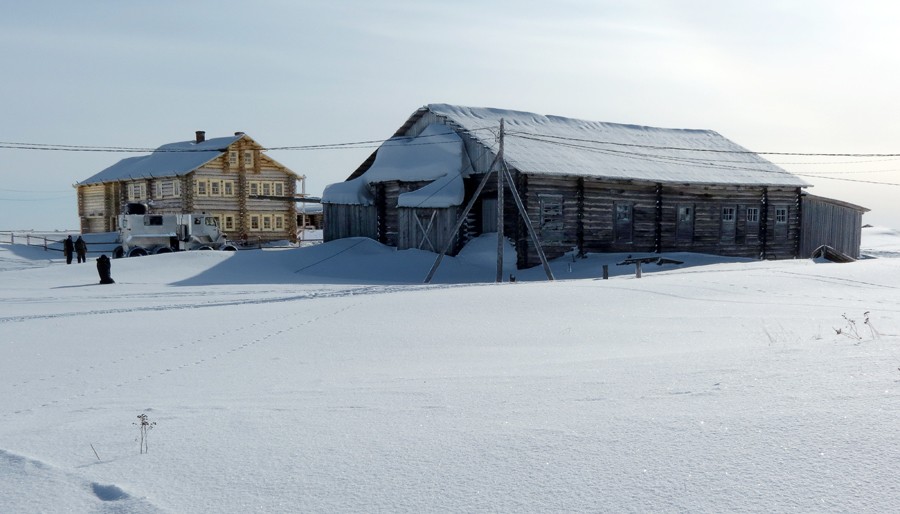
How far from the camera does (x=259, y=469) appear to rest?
401 cm

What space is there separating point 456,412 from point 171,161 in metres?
47.2

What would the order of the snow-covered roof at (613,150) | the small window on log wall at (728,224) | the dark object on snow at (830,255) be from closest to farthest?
the snow-covered roof at (613,150) → the dark object on snow at (830,255) → the small window on log wall at (728,224)

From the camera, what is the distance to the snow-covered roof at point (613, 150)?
28.3 meters

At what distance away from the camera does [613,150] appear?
3281cm

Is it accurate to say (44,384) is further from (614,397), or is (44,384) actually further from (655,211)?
(655,211)

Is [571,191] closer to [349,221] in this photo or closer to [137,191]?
[349,221]

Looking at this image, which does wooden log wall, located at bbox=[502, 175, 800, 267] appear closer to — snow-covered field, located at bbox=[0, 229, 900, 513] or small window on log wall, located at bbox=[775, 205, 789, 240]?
small window on log wall, located at bbox=[775, 205, 789, 240]

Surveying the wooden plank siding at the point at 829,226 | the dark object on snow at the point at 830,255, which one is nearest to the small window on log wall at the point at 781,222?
the wooden plank siding at the point at 829,226

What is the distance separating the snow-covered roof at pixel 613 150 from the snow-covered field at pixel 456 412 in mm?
16779

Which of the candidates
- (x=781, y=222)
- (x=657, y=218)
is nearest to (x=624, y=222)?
(x=657, y=218)

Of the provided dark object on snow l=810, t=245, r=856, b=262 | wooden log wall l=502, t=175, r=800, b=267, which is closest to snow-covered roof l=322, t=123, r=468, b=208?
wooden log wall l=502, t=175, r=800, b=267

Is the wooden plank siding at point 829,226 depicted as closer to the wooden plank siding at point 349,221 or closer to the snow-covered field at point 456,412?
the wooden plank siding at point 349,221

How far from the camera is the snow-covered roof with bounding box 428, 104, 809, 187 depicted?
2828cm

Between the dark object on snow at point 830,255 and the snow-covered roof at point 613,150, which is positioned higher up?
the snow-covered roof at point 613,150
